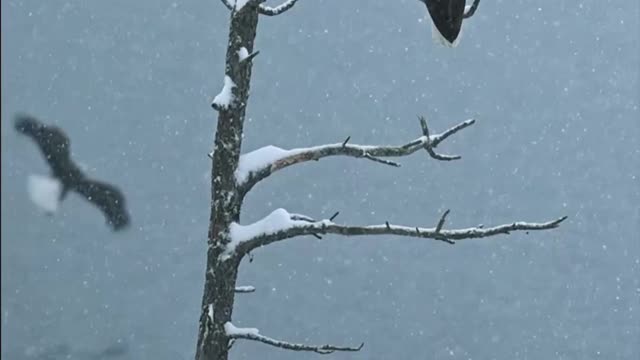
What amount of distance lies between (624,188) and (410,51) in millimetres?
5827

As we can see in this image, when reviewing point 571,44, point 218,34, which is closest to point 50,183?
point 218,34

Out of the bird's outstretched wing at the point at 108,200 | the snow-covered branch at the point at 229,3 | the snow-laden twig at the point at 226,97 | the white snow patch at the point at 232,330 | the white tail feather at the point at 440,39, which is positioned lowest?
the bird's outstretched wing at the point at 108,200

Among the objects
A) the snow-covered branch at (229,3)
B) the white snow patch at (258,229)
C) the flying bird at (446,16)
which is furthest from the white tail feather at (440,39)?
the snow-covered branch at (229,3)

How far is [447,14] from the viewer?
111 inches

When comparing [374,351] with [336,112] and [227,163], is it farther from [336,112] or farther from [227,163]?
[227,163]

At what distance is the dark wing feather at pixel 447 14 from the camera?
2805 millimetres

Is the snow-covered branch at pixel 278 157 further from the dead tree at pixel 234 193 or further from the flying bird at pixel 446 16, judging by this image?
the flying bird at pixel 446 16

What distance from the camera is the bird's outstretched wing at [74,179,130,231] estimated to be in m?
19.5

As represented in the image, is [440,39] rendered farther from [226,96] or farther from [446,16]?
[226,96]

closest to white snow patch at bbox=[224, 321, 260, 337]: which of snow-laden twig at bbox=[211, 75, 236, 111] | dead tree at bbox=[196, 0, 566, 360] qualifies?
dead tree at bbox=[196, 0, 566, 360]

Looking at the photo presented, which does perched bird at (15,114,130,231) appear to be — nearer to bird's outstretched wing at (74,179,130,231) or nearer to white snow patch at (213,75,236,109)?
bird's outstretched wing at (74,179,130,231)

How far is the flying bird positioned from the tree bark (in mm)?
1312

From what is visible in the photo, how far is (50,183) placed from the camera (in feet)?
56.8

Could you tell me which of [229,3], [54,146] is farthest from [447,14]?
[54,146]
